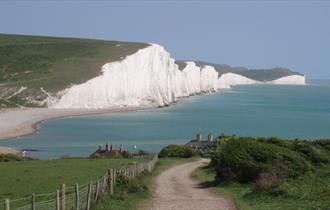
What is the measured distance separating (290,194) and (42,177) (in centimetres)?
1103

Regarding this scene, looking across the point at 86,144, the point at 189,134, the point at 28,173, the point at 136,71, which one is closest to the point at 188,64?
the point at 136,71

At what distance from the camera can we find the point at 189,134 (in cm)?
7594

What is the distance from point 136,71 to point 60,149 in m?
66.9

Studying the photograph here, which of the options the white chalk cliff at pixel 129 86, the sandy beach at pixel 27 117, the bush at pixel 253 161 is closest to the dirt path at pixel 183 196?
the bush at pixel 253 161

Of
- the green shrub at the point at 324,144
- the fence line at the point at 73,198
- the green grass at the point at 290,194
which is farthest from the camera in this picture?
the green shrub at the point at 324,144

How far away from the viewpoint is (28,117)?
87.7m

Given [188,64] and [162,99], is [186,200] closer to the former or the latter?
[162,99]

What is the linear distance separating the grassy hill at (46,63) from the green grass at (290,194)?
77.0 meters

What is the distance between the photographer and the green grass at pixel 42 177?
21516mm

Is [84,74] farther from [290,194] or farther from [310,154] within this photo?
[290,194]

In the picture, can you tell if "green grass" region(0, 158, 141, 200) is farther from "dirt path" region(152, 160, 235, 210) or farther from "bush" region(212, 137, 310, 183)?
"bush" region(212, 137, 310, 183)

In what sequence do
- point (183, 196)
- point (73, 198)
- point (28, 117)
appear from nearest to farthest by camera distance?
point (73, 198) → point (183, 196) → point (28, 117)

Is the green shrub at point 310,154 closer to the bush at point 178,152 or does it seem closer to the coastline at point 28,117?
the bush at point 178,152

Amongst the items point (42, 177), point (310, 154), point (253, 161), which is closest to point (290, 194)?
point (253, 161)
